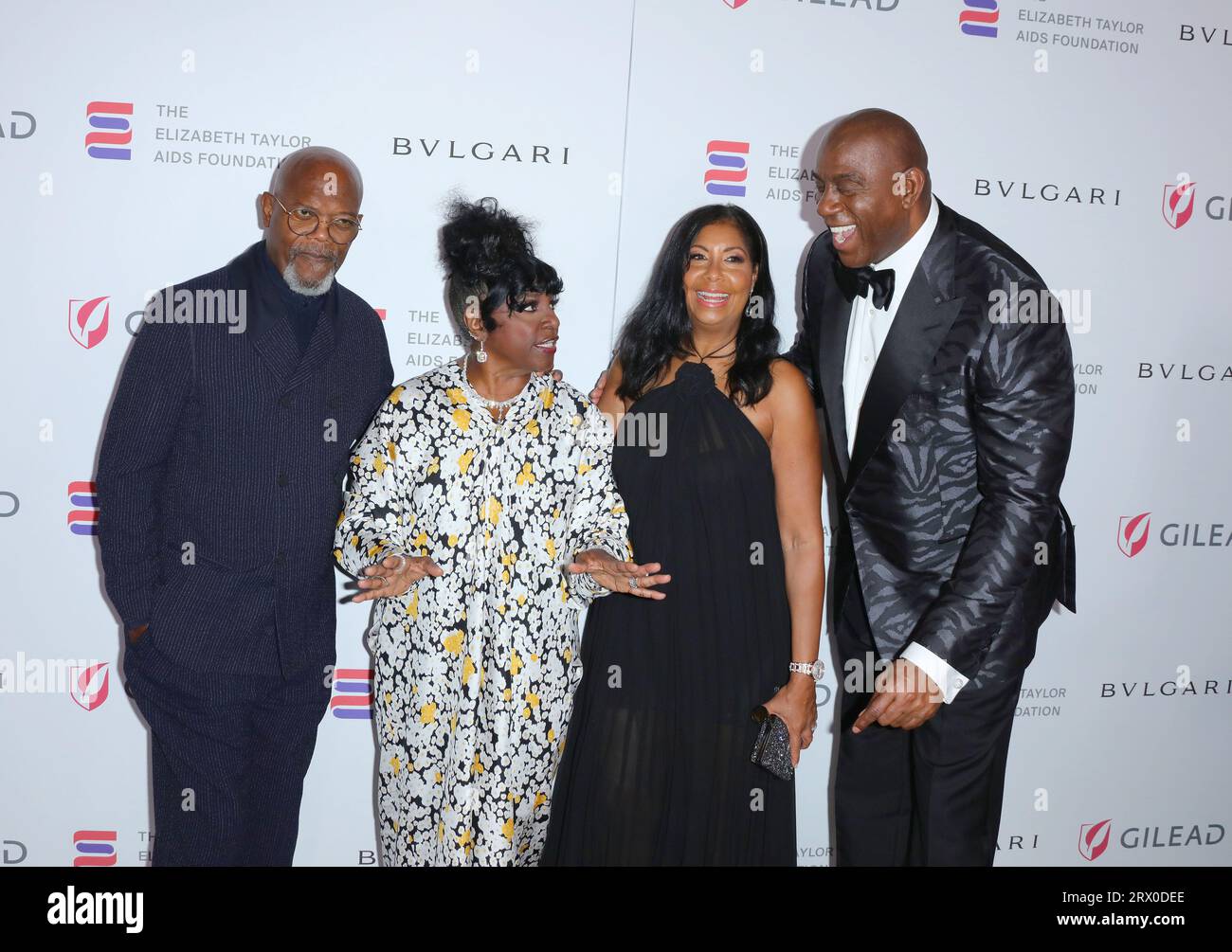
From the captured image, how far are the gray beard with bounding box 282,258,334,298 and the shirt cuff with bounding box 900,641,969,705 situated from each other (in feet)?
5.48

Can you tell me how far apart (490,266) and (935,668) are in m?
1.44

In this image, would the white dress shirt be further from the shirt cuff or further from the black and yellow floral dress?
the black and yellow floral dress

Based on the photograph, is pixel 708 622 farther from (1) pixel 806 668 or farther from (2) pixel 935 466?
(2) pixel 935 466

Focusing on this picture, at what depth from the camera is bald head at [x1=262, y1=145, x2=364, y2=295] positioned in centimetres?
245

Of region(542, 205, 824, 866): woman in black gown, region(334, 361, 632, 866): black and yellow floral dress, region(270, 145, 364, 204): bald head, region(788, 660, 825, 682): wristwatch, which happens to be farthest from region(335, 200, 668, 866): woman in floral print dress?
region(788, 660, 825, 682): wristwatch

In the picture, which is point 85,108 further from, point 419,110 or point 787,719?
point 787,719

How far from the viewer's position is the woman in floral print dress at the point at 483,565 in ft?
7.89

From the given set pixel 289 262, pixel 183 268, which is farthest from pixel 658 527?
pixel 183 268

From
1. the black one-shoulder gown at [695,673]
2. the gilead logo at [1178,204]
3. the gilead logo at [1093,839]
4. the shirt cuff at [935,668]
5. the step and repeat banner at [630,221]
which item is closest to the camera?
the shirt cuff at [935,668]

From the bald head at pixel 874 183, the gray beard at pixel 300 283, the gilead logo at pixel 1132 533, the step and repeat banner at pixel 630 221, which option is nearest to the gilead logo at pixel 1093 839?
Result: the step and repeat banner at pixel 630 221

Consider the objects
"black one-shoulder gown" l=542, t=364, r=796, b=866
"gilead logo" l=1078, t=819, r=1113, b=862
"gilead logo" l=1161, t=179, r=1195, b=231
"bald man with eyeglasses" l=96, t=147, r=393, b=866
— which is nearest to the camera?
"bald man with eyeglasses" l=96, t=147, r=393, b=866

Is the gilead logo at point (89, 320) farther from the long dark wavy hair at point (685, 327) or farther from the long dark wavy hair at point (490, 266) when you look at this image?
the long dark wavy hair at point (685, 327)

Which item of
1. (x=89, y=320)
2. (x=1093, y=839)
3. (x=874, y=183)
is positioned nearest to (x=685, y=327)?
(x=874, y=183)
